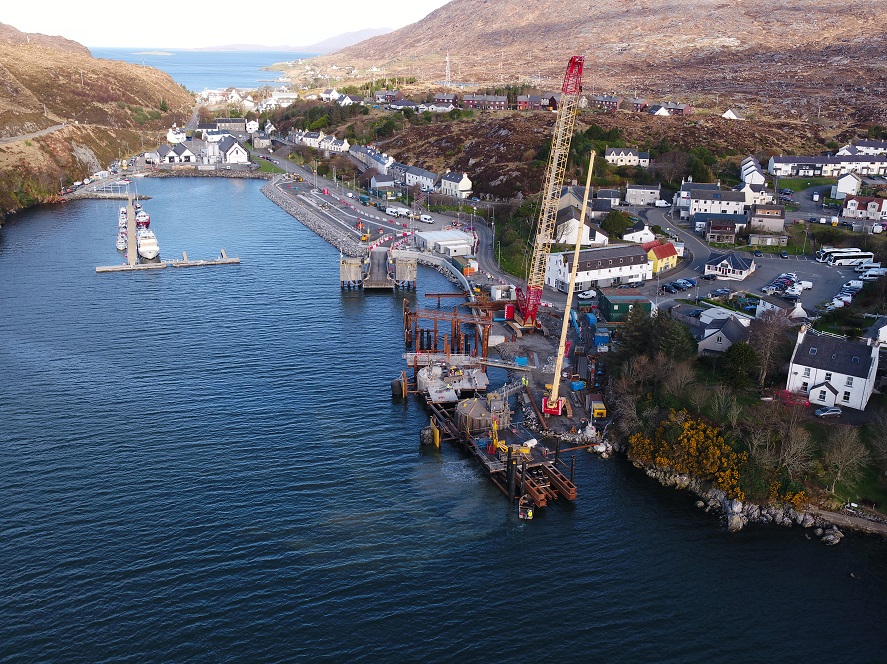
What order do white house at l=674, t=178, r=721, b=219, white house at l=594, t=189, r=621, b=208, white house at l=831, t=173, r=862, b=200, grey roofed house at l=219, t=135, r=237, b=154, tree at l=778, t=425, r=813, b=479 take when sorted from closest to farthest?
1. tree at l=778, t=425, r=813, b=479
2. white house at l=674, t=178, r=721, b=219
3. white house at l=594, t=189, r=621, b=208
4. white house at l=831, t=173, r=862, b=200
5. grey roofed house at l=219, t=135, r=237, b=154

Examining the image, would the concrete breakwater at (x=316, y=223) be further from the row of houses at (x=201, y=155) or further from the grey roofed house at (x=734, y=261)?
the grey roofed house at (x=734, y=261)

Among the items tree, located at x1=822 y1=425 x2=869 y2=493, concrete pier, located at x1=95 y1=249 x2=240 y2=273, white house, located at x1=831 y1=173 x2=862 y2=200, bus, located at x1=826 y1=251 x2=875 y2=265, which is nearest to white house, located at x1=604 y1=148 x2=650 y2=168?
white house, located at x1=831 y1=173 x2=862 y2=200

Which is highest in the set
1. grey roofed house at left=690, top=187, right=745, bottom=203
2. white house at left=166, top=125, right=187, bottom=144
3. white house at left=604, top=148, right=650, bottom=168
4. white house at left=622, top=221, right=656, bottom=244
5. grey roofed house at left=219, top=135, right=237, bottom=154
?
white house at left=166, top=125, right=187, bottom=144

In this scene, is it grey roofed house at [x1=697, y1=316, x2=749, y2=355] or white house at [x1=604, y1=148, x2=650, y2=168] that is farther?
white house at [x1=604, y1=148, x2=650, y2=168]

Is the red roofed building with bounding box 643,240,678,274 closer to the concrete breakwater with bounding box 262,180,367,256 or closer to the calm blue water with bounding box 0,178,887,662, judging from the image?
the calm blue water with bounding box 0,178,887,662

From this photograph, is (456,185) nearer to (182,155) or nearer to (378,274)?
(378,274)

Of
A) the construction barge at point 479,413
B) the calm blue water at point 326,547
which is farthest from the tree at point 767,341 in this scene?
the construction barge at point 479,413
